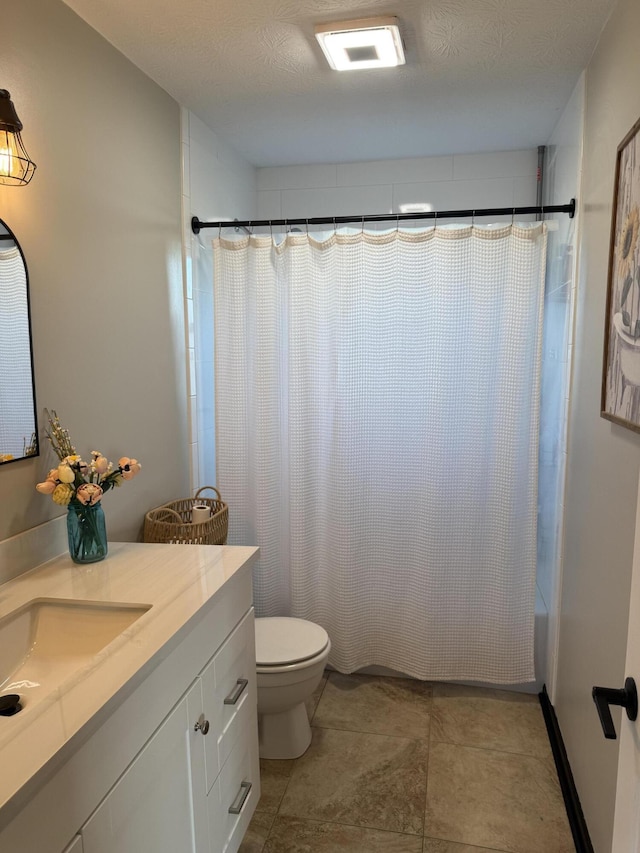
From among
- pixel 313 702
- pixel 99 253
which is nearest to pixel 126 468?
pixel 99 253

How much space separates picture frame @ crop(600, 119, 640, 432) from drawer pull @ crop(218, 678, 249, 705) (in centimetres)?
117

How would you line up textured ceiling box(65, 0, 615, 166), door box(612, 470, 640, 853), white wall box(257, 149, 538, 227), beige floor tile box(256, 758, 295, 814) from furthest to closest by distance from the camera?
1. white wall box(257, 149, 538, 227)
2. beige floor tile box(256, 758, 295, 814)
3. textured ceiling box(65, 0, 615, 166)
4. door box(612, 470, 640, 853)

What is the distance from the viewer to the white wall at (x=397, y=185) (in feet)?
9.68

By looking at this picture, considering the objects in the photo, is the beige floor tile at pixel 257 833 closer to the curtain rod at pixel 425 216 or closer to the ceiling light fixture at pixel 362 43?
the curtain rod at pixel 425 216

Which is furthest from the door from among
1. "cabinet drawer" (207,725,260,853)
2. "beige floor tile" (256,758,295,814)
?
"beige floor tile" (256,758,295,814)

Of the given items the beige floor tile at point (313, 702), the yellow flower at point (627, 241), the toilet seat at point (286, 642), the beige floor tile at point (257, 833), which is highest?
the yellow flower at point (627, 241)

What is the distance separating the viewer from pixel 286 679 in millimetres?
2041

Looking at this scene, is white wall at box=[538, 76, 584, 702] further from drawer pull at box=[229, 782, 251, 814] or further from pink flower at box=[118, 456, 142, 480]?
pink flower at box=[118, 456, 142, 480]

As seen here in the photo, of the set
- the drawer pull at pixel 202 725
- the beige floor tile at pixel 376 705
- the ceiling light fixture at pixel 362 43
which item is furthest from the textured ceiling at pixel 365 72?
the beige floor tile at pixel 376 705

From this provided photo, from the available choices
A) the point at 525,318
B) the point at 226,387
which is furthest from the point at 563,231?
the point at 226,387

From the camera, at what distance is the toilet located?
2.04m

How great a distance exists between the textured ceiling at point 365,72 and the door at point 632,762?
160 centimetres

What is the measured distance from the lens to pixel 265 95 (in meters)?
2.26

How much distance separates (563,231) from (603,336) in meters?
0.78
